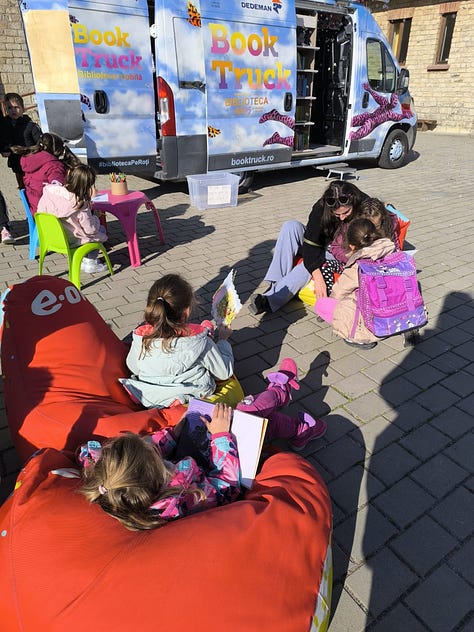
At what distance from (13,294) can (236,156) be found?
5755 millimetres

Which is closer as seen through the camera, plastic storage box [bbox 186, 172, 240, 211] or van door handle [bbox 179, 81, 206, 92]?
van door handle [bbox 179, 81, 206, 92]

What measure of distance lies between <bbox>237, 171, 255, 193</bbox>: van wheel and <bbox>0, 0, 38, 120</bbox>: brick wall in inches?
292

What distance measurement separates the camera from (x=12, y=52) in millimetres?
12453

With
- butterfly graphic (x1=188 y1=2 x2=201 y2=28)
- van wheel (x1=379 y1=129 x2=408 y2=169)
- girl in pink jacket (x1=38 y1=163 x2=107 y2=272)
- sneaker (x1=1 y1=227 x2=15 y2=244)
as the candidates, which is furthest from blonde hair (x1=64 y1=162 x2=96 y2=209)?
van wheel (x1=379 y1=129 x2=408 y2=169)

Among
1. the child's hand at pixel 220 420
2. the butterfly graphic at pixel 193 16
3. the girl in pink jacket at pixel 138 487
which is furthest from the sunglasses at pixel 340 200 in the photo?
the butterfly graphic at pixel 193 16

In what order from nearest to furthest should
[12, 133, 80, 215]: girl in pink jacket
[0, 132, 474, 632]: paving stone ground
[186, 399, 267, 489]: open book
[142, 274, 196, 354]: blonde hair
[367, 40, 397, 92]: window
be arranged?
[0, 132, 474, 632]: paving stone ground
[186, 399, 267, 489]: open book
[142, 274, 196, 354]: blonde hair
[12, 133, 80, 215]: girl in pink jacket
[367, 40, 397, 92]: window

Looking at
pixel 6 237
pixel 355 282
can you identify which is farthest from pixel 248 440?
pixel 6 237

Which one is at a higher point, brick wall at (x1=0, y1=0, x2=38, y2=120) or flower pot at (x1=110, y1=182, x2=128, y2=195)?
brick wall at (x1=0, y1=0, x2=38, y2=120)

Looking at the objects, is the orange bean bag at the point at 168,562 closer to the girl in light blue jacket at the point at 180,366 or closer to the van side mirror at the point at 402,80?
the girl in light blue jacket at the point at 180,366

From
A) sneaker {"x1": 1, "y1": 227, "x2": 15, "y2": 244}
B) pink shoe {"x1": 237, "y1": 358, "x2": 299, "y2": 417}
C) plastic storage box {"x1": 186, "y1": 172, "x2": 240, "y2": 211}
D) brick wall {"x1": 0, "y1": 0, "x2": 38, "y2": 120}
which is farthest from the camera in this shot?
brick wall {"x1": 0, "y1": 0, "x2": 38, "y2": 120}

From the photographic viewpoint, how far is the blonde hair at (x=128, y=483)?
1.46m

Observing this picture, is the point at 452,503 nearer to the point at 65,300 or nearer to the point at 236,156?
the point at 65,300

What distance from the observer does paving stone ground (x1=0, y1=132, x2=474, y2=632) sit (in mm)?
1937

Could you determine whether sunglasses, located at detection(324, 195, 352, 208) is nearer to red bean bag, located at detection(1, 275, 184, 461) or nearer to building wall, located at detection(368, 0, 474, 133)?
red bean bag, located at detection(1, 275, 184, 461)
